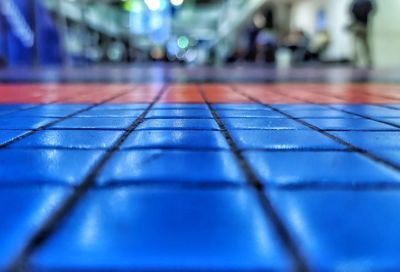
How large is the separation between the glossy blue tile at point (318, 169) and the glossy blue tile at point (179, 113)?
53cm

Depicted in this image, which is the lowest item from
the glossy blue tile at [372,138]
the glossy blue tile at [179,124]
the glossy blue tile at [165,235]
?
the glossy blue tile at [165,235]

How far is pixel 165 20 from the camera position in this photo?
21.5 metres

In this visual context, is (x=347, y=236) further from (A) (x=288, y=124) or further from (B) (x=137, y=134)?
(A) (x=288, y=124)

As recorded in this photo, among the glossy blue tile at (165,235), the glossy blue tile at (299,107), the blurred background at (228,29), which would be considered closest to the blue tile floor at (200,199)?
the glossy blue tile at (165,235)

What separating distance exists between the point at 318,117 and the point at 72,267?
994 mm

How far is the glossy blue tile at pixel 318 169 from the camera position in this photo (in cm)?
57

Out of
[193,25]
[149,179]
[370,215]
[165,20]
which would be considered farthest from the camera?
[193,25]

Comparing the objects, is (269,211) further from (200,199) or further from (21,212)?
(21,212)

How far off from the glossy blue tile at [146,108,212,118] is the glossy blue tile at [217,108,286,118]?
1.7 inches

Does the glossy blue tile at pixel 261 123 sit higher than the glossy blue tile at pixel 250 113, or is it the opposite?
the glossy blue tile at pixel 250 113

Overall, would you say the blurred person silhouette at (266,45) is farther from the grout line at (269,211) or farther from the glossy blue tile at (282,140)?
the grout line at (269,211)

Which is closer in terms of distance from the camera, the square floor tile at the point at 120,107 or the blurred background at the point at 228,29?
the square floor tile at the point at 120,107

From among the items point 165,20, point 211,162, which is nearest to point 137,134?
point 211,162

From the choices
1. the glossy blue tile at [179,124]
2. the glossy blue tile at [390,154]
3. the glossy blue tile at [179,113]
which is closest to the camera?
the glossy blue tile at [390,154]
